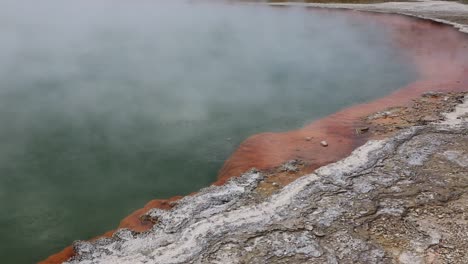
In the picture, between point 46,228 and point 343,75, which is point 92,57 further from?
point 46,228

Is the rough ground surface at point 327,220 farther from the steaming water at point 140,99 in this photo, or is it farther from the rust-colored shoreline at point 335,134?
the steaming water at point 140,99

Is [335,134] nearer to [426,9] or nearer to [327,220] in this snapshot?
[327,220]

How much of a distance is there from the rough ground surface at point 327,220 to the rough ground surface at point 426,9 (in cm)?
1007

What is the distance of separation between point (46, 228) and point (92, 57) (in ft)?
22.4

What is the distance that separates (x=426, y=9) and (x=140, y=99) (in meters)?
13.0

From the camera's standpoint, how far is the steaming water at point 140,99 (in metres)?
5.44

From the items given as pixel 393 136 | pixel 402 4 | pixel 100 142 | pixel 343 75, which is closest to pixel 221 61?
pixel 343 75

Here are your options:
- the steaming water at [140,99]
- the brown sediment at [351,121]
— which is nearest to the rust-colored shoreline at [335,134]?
the brown sediment at [351,121]

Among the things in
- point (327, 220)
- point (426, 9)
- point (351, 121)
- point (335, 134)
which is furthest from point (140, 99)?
point (426, 9)

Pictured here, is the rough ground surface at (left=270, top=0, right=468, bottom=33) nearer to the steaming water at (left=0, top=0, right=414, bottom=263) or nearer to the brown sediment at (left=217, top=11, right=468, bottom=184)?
the brown sediment at (left=217, top=11, right=468, bottom=184)

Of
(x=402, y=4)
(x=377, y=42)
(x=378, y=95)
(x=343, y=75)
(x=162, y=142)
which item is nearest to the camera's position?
(x=162, y=142)

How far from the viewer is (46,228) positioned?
15.9ft

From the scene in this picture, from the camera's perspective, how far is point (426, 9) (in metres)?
16.9

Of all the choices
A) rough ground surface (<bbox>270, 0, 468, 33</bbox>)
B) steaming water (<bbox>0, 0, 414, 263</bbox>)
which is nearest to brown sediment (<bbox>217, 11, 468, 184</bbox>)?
steaming water (<bbox>0, 0, 414, 263</bbox>)
